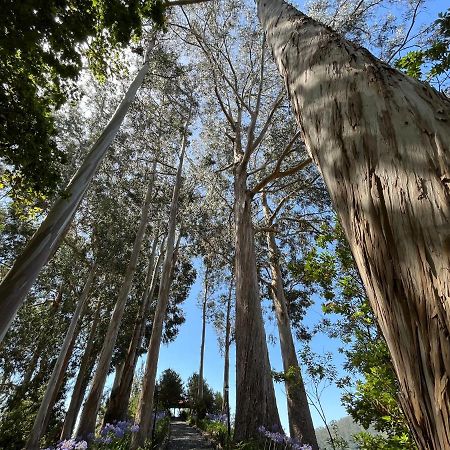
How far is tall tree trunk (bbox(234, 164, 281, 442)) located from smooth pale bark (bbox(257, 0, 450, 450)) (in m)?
4.82

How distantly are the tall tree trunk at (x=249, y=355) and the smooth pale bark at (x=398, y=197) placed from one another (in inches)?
190

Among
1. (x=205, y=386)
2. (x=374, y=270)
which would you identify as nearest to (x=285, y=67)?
(x=374, y=270)

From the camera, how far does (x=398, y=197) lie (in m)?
0.66

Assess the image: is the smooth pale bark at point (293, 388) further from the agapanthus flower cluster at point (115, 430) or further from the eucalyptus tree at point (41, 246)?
the eucalyptus tree at point (41, 246)

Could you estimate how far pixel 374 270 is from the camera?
68cm

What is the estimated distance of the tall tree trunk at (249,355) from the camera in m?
4.80

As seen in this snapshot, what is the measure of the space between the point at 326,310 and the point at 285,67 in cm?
279

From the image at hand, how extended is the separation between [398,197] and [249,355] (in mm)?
5107

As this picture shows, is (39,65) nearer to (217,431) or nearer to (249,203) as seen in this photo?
(249,203)

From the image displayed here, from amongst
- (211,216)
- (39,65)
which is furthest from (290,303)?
(39,65)

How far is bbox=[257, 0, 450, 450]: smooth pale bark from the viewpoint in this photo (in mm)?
539

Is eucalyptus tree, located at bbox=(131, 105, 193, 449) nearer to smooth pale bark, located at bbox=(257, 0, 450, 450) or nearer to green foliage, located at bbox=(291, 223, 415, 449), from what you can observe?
green foliage, located at bbox=(291, 223, 415, 449)

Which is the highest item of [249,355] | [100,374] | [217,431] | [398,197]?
[100,374]

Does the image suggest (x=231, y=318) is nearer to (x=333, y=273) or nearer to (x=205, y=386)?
(x=205, y=386)
